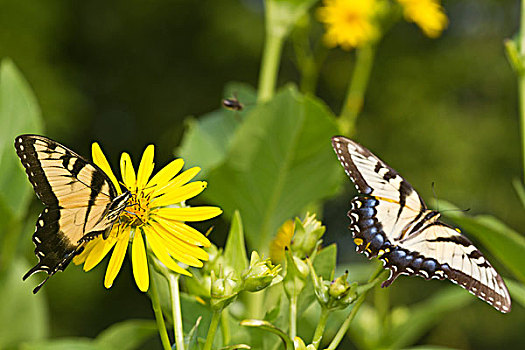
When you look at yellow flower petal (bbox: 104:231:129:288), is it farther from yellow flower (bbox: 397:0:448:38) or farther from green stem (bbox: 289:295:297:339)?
yellow flower (bbox: 397:0:448:38)

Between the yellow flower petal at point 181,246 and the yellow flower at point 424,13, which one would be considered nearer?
the yellow flower petal at point 181,246

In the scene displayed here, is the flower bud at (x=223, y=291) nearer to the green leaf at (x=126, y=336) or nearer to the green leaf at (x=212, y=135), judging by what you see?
the green leaf at (x=126, y=336)

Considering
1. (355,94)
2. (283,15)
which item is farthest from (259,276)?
(355,94)

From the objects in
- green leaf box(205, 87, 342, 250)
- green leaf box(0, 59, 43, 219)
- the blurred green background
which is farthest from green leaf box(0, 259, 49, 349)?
the blurred green background

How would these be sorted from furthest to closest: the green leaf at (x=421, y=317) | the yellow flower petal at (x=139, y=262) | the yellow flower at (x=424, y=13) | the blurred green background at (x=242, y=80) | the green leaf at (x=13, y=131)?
the blurred green background at (x=242, y=80)
the yellow flower at (x=424, y=13)
the green leaf at (x=421, y=317)
the green leaf at (x=13, y=131)
the yellow flower petal at (x=139, y=262)

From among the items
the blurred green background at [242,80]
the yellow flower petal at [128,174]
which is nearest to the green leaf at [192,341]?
the yellow flower petal at [128,174]

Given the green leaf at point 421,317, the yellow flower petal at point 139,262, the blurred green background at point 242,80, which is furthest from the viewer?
the blurred green background at point 242,80

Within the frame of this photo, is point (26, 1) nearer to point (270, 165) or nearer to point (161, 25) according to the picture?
point (161, 25)

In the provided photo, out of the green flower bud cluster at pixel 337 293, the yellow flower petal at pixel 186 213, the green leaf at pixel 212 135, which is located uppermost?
the yellow flower petal at pixel 186 213

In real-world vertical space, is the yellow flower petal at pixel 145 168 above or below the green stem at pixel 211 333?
above
